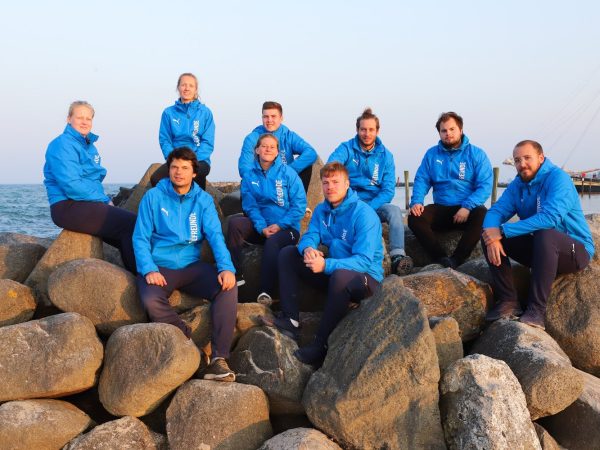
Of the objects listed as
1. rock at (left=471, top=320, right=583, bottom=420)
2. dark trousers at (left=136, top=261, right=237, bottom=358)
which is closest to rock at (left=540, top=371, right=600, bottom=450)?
rock at (left=471, top=320, right=583, bottom=420)

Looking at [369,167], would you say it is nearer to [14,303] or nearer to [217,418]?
[217,418]

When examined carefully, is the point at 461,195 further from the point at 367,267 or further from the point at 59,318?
the point at 59,318

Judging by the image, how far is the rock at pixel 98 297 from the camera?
6.25 m

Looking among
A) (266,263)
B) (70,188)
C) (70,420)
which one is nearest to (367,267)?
(266,263)

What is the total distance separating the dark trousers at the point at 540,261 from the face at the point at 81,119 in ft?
16.1

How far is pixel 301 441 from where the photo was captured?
16.0 ft

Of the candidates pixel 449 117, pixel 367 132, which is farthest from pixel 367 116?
pixel 449 117

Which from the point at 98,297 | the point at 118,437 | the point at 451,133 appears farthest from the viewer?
the point at 451,133

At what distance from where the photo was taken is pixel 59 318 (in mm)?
5852

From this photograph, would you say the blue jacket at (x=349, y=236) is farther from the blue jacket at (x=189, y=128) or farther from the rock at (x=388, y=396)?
the blue jacket at (x=189, y=128)

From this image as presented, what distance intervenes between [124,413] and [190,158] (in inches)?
104

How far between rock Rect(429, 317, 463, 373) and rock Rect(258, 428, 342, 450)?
1.30 metres

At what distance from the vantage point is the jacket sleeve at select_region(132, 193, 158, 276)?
632cm

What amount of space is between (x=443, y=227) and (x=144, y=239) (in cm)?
418
